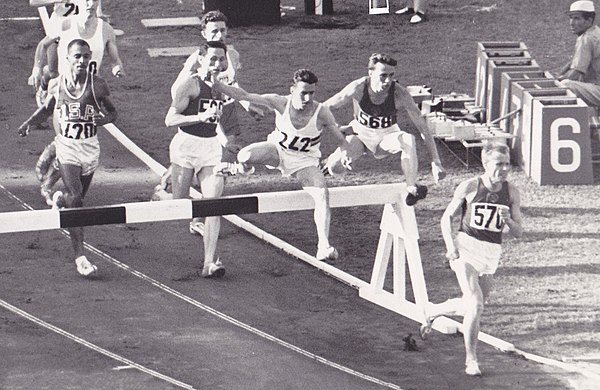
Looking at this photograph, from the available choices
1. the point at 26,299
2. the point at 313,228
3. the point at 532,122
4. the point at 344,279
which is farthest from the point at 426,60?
the point at 26,299

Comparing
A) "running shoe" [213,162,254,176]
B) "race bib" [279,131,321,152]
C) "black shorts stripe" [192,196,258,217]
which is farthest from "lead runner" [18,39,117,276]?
"race bib" [279,131,321,152]

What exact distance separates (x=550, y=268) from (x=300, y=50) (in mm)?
9850

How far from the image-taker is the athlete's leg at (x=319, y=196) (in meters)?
14.7

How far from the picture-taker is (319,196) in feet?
48.9

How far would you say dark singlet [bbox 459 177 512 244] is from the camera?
1377 centimetres

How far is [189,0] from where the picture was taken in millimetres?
28812

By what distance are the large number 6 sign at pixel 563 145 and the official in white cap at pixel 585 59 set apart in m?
1.24

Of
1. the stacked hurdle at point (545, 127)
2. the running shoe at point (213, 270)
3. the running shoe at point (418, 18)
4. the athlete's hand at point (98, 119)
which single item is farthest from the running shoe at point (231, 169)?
the running shoe at point (418, 18)

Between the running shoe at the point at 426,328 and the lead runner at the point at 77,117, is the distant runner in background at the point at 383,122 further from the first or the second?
the lead runner at the point at 77,117

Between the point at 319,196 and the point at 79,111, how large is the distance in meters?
2.54

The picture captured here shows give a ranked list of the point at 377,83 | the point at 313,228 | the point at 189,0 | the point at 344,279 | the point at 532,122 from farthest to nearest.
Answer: the point at 189,0, the point at 532,122, the point at 313,228, the point at 344,279, the point at 377,83

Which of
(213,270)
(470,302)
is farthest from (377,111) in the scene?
(470,302)

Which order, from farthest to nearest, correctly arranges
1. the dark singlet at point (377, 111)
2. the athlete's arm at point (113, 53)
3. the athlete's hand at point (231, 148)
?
the athlete's hand at point (231, 148) < the athlete's arm at point (113, 53) < the dark singlet at point (377, 111)

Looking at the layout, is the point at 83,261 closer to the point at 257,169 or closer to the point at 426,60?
the point at 257,169
